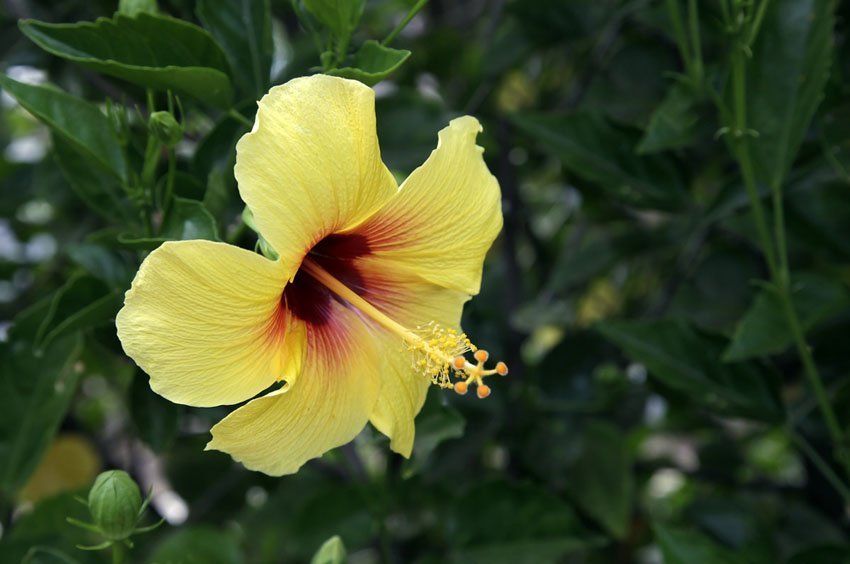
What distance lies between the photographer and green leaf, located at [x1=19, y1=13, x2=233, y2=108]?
952mm

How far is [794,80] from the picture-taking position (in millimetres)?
1145

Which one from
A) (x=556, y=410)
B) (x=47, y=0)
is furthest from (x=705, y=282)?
(x=47, y=0)

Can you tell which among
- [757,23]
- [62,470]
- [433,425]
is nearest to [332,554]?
[433,425]

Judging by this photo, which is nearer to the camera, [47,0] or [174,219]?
[174,219]

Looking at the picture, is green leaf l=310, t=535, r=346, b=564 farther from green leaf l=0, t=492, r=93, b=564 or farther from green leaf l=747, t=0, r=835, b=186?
green leaf l=747, t=0, r=835, b=186

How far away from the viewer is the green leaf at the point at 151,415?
1.11m

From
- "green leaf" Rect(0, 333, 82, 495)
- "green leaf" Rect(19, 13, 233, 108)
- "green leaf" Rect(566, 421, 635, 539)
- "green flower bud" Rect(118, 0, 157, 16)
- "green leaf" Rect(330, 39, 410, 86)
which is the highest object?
"green leaf" Rect(330, 39, 410, 86)

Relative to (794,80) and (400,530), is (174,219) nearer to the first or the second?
(794,80)

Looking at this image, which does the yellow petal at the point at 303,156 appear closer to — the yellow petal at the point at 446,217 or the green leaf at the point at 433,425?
the yellow petal at the point at 446,217

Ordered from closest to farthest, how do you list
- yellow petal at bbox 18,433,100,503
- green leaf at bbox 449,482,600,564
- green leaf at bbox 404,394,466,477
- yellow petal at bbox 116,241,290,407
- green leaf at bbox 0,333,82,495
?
yellow petal at bbox 116,241,290,407 < green leaf at bbox 404,394,466,477 < green leaf at bbox 0,333,82,495 < green leaf at bbox 449,482,600,564 < yellow petal at bbox 18,433,100,503

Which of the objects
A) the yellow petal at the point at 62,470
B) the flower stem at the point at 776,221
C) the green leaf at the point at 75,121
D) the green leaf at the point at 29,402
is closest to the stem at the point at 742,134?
the flower stem at the point at 776,221

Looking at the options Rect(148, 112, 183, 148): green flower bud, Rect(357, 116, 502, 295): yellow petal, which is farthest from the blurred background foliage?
Rect(357, 116, 502, 295): yellow petal

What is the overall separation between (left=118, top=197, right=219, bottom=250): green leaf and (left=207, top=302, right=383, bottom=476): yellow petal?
147 mm

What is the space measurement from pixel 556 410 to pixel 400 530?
335mm
